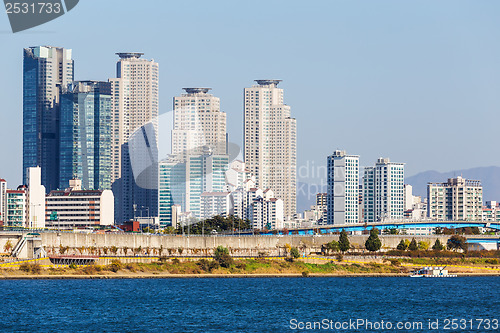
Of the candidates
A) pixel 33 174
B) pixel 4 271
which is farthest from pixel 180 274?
pixel 33 174

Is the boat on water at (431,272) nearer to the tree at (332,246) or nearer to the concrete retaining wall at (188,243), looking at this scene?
the tree at (332,246)

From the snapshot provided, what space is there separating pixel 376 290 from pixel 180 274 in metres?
24.5

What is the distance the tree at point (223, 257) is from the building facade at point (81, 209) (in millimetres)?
81151

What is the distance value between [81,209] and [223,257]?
8993cm

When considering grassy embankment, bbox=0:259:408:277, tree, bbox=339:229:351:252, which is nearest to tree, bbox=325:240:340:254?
tree, bbox=339:229:351:252

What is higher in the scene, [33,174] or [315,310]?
[33,174]

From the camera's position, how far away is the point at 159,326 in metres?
62.0

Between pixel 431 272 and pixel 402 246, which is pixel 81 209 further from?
pixel 431 272

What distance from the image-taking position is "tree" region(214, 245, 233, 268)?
358 feet

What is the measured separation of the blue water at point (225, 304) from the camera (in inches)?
2485

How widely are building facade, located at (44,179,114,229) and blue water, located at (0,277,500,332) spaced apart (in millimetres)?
96094

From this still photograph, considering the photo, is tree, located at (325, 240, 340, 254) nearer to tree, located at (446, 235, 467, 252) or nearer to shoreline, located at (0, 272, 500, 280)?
shoreline, located at (0, 272, 500, 280)

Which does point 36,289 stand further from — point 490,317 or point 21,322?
point 490,317

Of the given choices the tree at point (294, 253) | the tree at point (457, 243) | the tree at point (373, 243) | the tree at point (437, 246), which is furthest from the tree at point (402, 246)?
the tree at point (294, 253)
